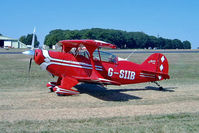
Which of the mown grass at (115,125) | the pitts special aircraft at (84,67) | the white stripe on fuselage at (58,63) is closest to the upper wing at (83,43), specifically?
the pitts special aircraft at (84,67)

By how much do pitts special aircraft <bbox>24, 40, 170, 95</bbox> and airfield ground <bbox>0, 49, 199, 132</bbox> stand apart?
673 millimetres

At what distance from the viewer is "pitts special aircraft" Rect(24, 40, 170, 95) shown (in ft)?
33.7

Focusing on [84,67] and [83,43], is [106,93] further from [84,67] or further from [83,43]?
[83,43]

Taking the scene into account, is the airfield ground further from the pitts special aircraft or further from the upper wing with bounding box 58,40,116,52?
the upper wing with bounding box 58,40,116,52

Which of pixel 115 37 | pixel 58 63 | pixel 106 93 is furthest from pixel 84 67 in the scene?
pixel 115 37

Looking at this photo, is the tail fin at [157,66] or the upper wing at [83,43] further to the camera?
the tail fin at [157,66]

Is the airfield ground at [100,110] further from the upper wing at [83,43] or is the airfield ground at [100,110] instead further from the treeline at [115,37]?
the treeline at [115,37]

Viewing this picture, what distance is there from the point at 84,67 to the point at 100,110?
301 cm

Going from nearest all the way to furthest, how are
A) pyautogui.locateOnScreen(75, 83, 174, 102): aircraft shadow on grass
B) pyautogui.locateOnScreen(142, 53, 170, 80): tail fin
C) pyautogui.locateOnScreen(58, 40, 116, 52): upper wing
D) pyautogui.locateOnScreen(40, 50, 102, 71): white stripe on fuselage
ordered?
pyautogui.locateOnScreen(58, 40, 116, 52): upper wing
pyautogui.locateOnScreen(75, 83, 174, 102): aircraft shadow on grass
pyautogui.locateOnScreen(40, 50, 102, 71): white stripe on fuselage
pyautogui.locateOnScreen(142, 53, 170, 80): tail fin

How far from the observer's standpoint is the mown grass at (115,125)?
5.89 m

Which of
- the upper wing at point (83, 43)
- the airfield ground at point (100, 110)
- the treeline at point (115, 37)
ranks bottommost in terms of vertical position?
the airfield ground at point (100, 110)

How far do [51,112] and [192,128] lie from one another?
4.15 metres

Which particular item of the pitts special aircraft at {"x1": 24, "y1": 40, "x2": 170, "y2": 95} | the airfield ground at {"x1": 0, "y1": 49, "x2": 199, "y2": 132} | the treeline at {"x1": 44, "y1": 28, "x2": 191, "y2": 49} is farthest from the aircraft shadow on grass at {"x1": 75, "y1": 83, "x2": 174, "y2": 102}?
the treeline at {"x1": 44, "y1": 28, "x2": 191, "y2": 49}

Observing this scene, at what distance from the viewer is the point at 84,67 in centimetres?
1072
